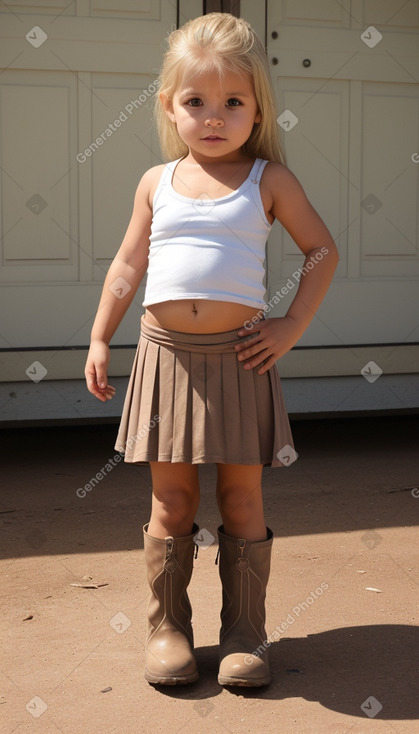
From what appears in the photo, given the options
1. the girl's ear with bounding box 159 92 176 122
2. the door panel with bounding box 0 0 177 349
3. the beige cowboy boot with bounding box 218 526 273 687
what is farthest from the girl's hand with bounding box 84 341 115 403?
the door panel with bounding box 0 0 177 349

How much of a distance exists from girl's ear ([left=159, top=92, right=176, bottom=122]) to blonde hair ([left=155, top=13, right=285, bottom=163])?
0.04ft

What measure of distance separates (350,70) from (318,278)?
8.95 feet

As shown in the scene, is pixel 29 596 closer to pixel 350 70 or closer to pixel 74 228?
pixel 74 228

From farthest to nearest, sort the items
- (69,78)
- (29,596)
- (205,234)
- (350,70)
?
(350,70)
(69,78)
(29,596)
(205,234)

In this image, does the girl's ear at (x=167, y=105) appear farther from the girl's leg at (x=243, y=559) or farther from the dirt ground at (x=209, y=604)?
the dirt ground at (x=209, y=604)

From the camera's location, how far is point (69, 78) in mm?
4418

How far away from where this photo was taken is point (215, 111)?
2.25m

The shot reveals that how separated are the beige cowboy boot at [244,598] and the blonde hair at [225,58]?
975 millimetres

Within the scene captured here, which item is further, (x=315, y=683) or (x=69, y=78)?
(x=69, y=78)

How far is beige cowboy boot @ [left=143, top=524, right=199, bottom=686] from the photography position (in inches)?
93.3

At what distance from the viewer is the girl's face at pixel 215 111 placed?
2234mm

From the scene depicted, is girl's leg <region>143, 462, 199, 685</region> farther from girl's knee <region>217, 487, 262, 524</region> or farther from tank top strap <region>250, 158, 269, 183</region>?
tank top strap <region>250, 158, 269, 183</region>

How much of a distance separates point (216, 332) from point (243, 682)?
2.69 feet

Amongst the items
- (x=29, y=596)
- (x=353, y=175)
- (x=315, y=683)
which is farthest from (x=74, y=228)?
(x=315, y=683)
